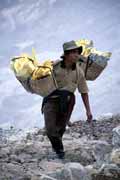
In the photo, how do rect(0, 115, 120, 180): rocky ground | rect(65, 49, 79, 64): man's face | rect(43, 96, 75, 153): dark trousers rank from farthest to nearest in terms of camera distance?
rect(43, 96, 75, 153): dark trousers
rect(65, 49, 79, 64): man's face
rect(0, 115, 120, 180): rocky ground

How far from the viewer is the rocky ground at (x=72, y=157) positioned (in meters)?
6.99

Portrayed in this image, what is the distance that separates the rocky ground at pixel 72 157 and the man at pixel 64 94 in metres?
0.52

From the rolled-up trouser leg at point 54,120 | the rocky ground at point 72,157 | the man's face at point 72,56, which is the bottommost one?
the rocky ground at point 72,157

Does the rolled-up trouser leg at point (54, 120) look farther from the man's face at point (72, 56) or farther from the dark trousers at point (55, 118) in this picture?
the man's face at point (72, 56)

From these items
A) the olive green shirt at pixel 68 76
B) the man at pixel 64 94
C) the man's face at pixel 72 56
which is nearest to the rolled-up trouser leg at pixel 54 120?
the man at pixel 64 94

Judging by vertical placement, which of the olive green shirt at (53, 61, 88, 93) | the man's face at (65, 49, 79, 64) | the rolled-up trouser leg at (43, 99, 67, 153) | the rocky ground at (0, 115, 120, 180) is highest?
the man's face at (65, 49, 79, 64)

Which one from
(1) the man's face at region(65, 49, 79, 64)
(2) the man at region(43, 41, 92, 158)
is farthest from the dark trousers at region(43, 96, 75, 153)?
(1) the man's face at region(65, 49, 79, 64)

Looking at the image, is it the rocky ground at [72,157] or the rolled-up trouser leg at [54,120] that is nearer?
the rocky ground at [72,157]

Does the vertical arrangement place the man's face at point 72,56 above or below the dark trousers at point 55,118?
above

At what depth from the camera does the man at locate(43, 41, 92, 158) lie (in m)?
8.42

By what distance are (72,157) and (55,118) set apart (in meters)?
0.93

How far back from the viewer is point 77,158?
30.6ft

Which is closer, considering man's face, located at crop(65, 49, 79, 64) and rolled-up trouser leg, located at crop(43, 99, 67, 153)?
man's face, located at crop(65, 49, 79, 64)

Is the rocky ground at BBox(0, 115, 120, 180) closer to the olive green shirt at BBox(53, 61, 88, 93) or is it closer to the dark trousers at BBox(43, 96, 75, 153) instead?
the dark trousers at BBox(43, 96, 75, 153)
